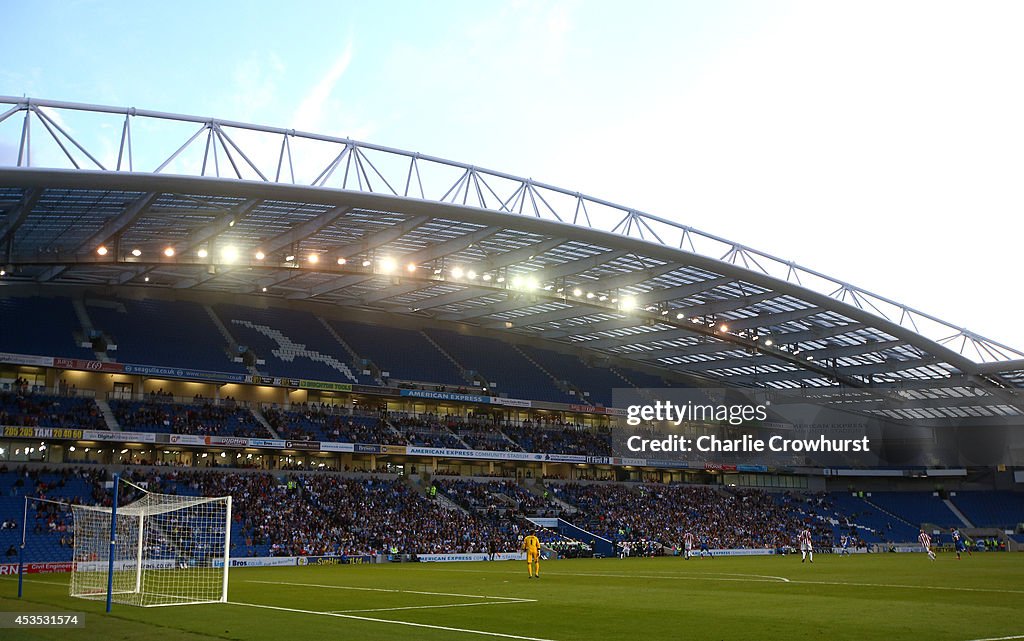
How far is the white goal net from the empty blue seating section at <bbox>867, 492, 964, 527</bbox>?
64.2 meters

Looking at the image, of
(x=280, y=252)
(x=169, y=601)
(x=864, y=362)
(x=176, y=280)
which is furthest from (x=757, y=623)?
(x=864, y=362)

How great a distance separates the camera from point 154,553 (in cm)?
3647

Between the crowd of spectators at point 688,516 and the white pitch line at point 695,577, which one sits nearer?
the white pitch line at point 695,577

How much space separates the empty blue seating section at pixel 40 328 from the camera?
53.2 metres

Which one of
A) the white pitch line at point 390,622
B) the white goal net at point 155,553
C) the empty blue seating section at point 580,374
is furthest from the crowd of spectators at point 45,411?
the empty blue seating section at point 580,374

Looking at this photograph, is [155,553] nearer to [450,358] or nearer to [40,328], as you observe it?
[40,328]

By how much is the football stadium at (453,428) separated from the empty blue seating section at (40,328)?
26 centimetres

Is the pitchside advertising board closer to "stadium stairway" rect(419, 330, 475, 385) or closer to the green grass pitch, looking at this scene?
"stadium stairway" rect(419, 330, 475, 385)

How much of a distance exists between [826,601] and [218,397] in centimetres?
4933

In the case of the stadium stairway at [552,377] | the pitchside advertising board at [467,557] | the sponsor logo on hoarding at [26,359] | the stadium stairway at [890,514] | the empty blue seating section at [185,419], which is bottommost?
the pitchside advertising board at [467,557]

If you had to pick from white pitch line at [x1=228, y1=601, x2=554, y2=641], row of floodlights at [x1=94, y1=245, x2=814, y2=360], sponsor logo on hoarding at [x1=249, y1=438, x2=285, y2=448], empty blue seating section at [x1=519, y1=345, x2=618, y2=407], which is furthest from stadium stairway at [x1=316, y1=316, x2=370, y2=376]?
white pitch line at [x1=228, y1=601, x2=554, y2=641]

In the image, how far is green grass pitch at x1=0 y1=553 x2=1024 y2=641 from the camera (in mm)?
15047

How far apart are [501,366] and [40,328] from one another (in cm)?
3462

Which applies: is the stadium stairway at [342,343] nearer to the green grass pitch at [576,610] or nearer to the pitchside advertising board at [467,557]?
the pitchside advertising board at [467,557]
